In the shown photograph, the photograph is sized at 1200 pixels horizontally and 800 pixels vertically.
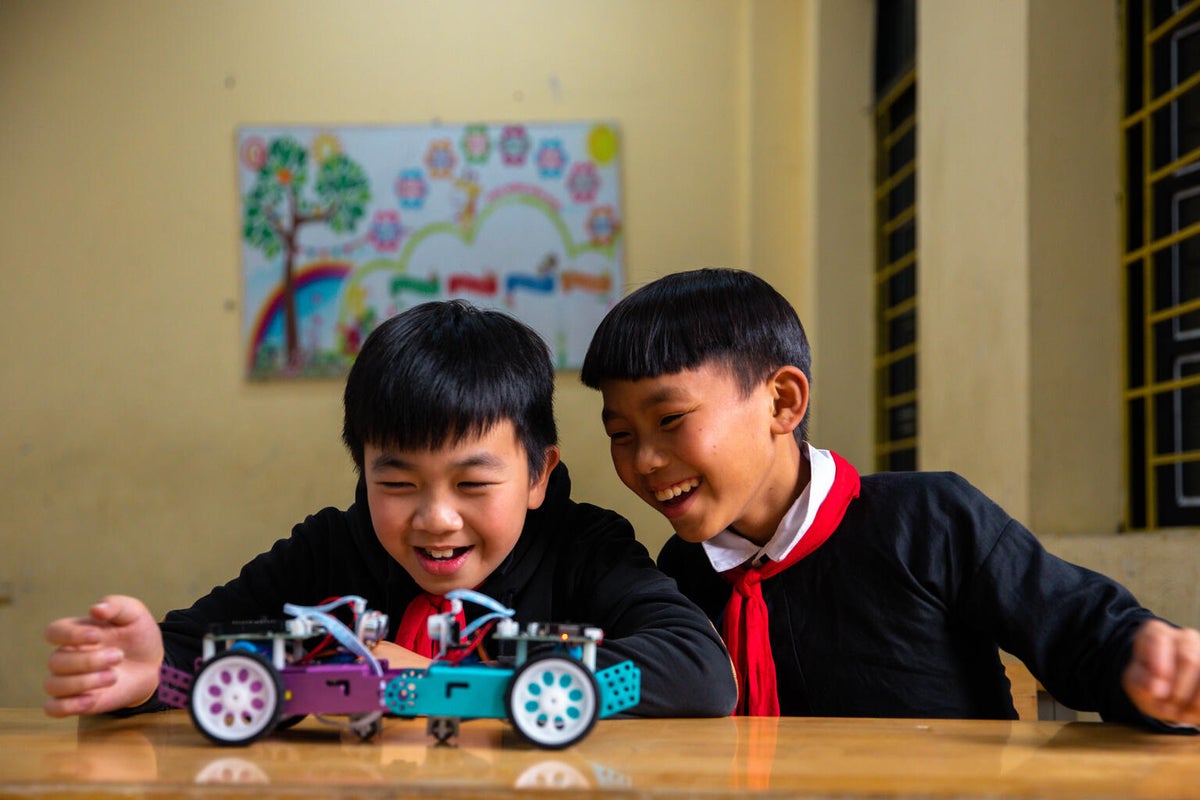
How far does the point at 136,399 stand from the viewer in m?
4.14

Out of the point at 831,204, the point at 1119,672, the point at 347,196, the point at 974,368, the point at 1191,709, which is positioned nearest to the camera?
the point at 1191,709

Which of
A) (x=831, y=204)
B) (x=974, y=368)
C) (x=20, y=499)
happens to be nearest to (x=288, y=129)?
(x=20, y=499)

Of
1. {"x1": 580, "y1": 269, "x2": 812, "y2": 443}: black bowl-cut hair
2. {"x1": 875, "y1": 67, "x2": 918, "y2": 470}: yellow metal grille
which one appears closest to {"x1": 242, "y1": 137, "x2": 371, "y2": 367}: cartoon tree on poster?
{"x1": 875, "y1": 67, "x2": 918, "y2": 470}: yellow metal grille

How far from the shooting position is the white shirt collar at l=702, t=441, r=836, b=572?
131 cm

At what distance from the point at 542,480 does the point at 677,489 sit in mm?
161

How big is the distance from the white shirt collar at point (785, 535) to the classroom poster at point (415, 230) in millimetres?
2732

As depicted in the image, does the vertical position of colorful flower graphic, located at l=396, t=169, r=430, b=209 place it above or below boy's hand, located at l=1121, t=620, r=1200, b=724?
above

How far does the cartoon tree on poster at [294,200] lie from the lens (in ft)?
13.5

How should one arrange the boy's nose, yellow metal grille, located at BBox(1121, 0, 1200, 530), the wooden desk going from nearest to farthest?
the wooden desk → the boy's nose → yellow metal grille, located at BBox(1121, 0, 1200, 530)

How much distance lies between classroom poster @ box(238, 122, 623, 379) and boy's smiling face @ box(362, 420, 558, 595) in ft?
9.81

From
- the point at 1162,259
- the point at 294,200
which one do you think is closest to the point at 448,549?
the point at 1162,259

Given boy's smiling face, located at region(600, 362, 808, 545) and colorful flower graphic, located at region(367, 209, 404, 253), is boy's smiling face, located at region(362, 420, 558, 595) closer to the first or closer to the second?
boy's smiling face, located at region(600, 362, 808, 545)

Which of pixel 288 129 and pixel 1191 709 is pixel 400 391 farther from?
pixel 288 129

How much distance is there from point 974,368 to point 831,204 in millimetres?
1453
